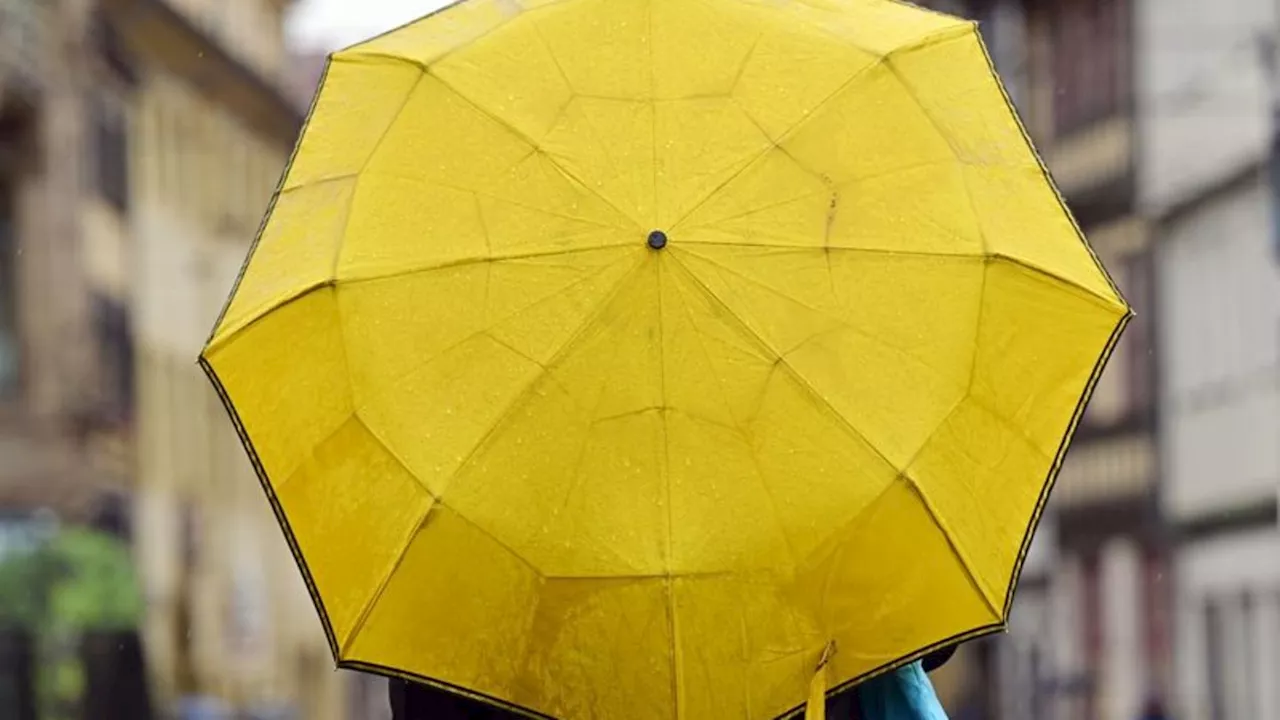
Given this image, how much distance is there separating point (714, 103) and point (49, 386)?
118 feet

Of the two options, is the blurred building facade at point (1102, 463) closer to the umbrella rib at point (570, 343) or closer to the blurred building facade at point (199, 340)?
the blurred building facade at point (199, 340)

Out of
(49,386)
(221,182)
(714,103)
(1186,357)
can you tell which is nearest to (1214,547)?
(1186,357)

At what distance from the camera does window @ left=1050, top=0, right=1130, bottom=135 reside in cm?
4925

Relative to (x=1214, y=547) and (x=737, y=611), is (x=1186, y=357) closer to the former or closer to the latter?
(x=1214, y=547)

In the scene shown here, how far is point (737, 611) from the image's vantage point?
584 cm

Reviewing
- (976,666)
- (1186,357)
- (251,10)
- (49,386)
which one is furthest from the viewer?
(251,10)

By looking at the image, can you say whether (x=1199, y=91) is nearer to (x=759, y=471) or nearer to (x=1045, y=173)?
(x=1045, y=173)

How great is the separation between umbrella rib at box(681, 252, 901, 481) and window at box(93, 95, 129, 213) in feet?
129

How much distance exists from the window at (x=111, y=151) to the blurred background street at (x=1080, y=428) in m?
0.08

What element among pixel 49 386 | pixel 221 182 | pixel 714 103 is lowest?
pixel 714 103

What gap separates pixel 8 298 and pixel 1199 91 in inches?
527

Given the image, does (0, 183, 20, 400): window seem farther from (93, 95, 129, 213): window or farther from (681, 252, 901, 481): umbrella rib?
(681, 252, 901, 481): umbrella rib

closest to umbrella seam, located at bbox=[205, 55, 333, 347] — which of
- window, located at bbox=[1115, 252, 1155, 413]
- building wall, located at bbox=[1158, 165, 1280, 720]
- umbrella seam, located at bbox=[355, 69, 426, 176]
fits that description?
umbrella seam, located at bbox=[355, 69, 426, 176]

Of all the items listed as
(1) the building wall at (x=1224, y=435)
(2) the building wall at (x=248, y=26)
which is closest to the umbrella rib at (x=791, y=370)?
(1) the building wall at (x=1224, y=435)
